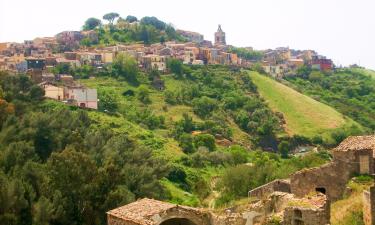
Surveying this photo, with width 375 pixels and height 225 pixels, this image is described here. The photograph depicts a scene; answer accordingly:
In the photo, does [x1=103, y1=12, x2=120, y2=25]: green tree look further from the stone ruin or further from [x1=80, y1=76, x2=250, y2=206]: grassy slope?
the stone ruin

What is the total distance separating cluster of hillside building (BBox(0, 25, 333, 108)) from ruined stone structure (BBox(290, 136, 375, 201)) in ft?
148

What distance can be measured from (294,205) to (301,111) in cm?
6565

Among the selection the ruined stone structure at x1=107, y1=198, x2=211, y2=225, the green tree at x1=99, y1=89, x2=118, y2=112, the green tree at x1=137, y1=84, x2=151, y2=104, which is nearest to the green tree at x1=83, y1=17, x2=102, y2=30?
the green tree at x1=137, y1=84, x2=151, y2=104

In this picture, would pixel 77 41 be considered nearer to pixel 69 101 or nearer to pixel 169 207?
pixel 69 101

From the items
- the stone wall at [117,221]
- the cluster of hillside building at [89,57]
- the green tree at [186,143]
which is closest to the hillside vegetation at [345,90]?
the cluster of hillside building at [89,57]

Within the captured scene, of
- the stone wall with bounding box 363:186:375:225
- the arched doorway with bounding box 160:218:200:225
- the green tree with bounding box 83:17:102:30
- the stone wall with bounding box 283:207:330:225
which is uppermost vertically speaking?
the green tree with bounding box 83:17:102:30

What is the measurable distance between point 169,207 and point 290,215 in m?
3.69

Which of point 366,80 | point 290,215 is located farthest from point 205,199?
point 366,80

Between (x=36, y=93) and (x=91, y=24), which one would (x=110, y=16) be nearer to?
(x=91, y=24)

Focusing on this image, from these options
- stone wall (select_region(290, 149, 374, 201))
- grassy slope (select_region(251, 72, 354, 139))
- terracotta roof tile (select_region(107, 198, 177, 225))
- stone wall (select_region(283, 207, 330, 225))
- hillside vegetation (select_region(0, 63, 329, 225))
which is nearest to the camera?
stone wall (select_region(283, 207, 330, 225))

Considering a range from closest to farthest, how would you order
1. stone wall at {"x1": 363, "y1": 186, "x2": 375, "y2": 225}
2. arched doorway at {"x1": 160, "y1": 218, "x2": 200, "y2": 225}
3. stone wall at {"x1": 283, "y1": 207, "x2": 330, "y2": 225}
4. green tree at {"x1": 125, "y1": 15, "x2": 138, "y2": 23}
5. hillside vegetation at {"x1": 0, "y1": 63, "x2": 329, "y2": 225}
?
stone wall at {"x1": 363, "y1": 186, "x2": 375, "y2": 225}
stone wall at {"x1": 283, "y1": 207, "x2": 330, "y2": 225}
arched doorway at {"x1": 160, "y1": 218, "x2": 200, "y2": 225}
hillside vegetation at {"x1": 0, "y1": 63, "x2": 329, "y2": 225}
green tree at {"x1": 125, "y1": 15, "x2": 138, "y2": 23}

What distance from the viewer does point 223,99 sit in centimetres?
7869

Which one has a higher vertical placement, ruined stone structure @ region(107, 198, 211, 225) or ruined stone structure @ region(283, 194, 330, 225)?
ruined stone structure @ region(283, 194, 330, 225)

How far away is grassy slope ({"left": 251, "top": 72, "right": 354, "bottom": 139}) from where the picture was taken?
237 ft
